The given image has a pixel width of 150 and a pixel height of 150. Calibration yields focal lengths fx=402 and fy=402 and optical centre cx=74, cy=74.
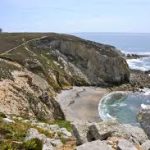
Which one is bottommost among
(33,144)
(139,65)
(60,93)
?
(139,65)

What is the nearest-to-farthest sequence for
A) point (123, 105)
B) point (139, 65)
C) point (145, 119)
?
point (145, 119), point (123, 105), point (139, 65)

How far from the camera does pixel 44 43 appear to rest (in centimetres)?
10394

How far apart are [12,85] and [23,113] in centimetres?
914

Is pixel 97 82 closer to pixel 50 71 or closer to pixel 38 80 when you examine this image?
pixel 50 71

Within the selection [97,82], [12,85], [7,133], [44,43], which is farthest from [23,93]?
[44,43]

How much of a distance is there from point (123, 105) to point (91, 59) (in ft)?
94.6

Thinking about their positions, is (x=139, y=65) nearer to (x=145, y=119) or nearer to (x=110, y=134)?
(x=145, y=119)

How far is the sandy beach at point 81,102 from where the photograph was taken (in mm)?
60181

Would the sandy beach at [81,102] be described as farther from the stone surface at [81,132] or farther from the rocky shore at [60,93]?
the stone surface at [81,132]

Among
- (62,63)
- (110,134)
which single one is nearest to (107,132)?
(110,134)

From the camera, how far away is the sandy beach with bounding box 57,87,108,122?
60.2 meters

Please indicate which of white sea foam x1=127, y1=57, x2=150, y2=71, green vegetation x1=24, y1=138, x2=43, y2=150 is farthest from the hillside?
green vegetation x1=24, y1=138, x2=43, y2=150

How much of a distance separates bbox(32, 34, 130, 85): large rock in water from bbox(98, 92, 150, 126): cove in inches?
541

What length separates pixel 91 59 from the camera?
102 meters
